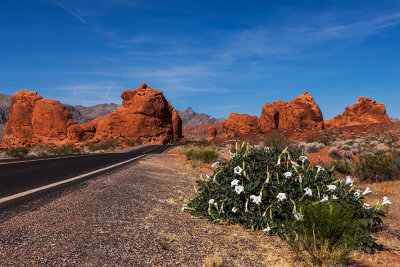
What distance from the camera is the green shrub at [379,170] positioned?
387 inches

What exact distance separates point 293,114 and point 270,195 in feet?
174

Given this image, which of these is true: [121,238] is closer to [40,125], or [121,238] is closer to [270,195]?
[270,195]

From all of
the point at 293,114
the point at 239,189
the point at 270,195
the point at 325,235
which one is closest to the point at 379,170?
the point at 270,195

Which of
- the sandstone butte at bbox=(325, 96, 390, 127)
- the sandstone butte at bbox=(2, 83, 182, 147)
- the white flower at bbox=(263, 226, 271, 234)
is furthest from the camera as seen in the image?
the sandstone butte at bbox=(325, 96, 390, 127)

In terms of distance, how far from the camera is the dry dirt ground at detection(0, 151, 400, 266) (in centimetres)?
237

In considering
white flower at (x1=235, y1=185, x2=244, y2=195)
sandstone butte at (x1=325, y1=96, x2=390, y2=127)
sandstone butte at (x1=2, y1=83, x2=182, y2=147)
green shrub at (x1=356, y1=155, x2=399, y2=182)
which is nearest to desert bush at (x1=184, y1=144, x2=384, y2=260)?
white flower at (x1=235, y1=185, x2=244, y2=195)

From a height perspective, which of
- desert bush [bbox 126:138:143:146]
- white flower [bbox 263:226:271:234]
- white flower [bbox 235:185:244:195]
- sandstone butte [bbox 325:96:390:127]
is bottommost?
desert bush [bbox 126:138:143:146]

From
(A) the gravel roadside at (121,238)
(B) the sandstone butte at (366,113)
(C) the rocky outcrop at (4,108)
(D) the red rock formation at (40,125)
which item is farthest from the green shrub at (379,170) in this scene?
(C) the rocky outcrop at (4,108)

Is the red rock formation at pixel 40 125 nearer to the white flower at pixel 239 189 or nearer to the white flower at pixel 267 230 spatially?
the white flower at pixel 239 189

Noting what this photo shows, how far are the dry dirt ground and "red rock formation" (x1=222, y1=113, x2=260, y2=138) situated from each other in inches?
2043

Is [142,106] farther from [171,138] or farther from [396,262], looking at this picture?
[396,262]

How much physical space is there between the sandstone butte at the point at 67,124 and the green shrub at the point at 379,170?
1954 inches

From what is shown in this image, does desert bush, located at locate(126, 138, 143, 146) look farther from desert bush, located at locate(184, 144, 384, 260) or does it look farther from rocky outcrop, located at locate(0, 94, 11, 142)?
rocky outcrop, located at locate(0, 94, 11, 142)

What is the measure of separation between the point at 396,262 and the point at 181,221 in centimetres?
264
